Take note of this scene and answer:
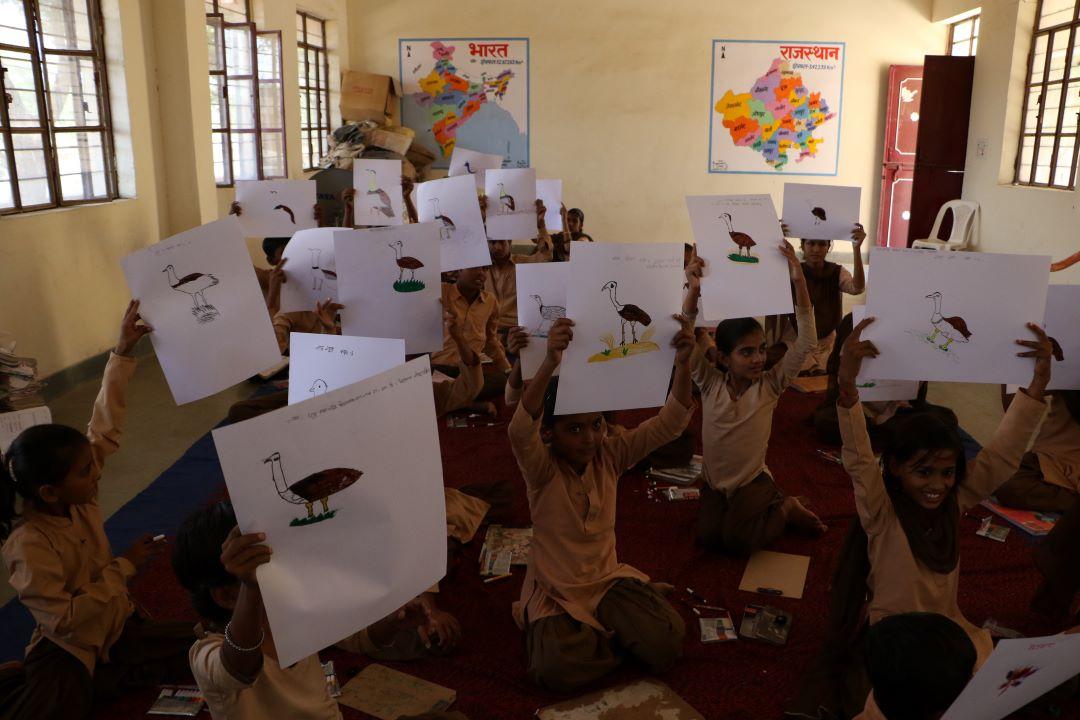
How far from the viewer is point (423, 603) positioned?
8.79 feet

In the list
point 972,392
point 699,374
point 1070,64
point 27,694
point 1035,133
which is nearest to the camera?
point 27,694

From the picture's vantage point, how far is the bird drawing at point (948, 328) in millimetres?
2242

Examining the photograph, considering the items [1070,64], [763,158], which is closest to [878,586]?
[1070,64]

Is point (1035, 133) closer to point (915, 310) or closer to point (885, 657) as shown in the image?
point (915, 310)

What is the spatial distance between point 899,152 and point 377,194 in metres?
6.56

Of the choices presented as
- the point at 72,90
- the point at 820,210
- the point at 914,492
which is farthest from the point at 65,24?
the point at 914,492

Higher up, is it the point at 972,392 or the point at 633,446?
the point at 633,446

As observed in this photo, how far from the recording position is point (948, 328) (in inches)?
88.5

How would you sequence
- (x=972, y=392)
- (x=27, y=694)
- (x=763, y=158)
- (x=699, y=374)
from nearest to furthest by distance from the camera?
(x=27, y=694), (x=699, y=374), (x=972, y=392), (x=763, y=158)

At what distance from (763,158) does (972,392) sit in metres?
5.21

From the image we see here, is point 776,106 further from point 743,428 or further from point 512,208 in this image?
point 743,428

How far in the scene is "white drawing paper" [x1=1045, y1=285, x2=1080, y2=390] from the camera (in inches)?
112

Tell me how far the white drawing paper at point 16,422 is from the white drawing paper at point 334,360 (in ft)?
3.99

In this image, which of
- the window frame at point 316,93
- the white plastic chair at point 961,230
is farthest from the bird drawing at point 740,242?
the window frame at point 316,93
